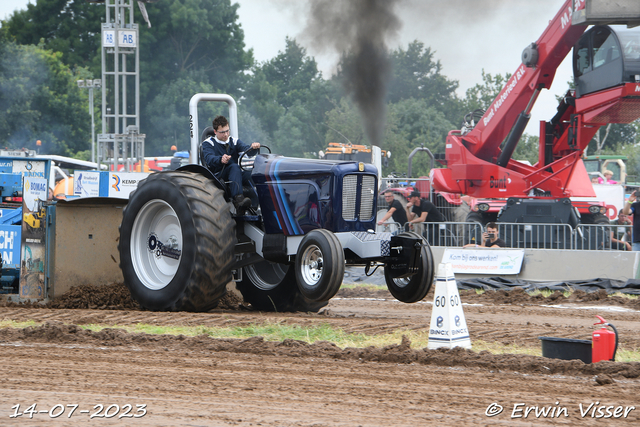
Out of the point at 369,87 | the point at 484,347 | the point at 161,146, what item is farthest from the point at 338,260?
the point at 161,146

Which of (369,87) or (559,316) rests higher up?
(369,87)

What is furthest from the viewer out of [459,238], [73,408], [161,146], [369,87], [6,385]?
[161,146]

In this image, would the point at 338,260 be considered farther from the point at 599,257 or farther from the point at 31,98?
the point at 31,98

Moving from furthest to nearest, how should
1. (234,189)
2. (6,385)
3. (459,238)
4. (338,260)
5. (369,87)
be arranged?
(369,87)
(459,238)
(234,189)
(338,260)
(6,385)

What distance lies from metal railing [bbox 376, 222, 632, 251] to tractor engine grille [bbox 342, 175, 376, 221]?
226 inches

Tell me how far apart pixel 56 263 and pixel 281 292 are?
102 inches

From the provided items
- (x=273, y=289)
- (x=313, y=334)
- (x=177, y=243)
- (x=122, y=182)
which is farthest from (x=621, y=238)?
(x=122, y=182)

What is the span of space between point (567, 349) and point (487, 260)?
8.35 metres

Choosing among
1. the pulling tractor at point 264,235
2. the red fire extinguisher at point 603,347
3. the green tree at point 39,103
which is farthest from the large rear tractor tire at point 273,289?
the green tree at point 39,103

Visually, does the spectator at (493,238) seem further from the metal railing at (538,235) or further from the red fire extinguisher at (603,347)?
the red fire extinguisher at (603,347)

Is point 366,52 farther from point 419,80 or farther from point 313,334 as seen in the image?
point 419,80

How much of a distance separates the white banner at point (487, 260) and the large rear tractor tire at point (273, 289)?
17.0ft

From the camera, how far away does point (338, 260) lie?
6820 millimetres

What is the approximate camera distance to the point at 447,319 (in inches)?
232
